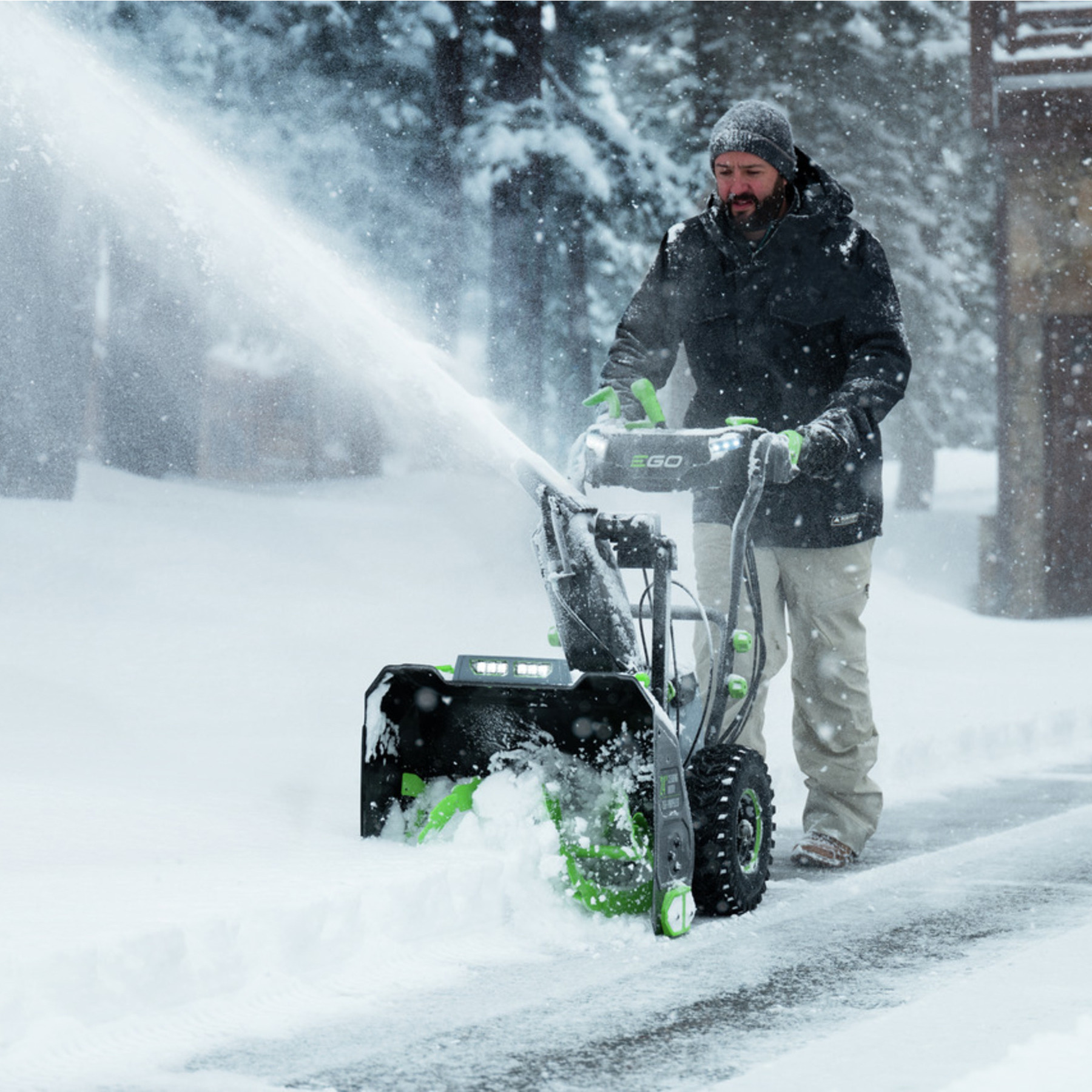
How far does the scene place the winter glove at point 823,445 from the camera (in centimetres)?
→ 432

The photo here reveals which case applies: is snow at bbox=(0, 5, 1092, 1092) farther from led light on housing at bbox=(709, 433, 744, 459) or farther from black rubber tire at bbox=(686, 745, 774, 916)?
led light on housing at bbox=(709, 433, 744, 459)

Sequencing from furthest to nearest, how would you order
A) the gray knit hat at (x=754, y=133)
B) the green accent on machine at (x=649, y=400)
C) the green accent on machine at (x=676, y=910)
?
the gray knit hat at (x=754, y=133), the green accent on machine at (x=649, y=400), the green accent on machine at (x=676, y=910)

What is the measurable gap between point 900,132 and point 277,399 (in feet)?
26.1

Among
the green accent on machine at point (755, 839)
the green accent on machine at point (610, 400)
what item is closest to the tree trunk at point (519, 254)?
the green accent on machine at point (610, 400)

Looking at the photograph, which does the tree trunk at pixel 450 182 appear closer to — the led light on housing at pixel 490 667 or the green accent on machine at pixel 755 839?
the led light on housing at pixel 490 667

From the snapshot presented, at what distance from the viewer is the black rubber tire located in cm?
393

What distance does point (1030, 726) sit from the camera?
315 inches

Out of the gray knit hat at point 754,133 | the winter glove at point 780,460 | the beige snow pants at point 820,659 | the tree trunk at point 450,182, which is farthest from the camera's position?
the tree trunk at point 450,182

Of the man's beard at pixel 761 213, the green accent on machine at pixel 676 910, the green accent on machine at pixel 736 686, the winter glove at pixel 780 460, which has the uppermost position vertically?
the man's beard at pixel 761 213

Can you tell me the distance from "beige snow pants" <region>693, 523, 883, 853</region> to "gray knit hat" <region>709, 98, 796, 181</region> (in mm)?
1073

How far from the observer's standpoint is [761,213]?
471 centimetres

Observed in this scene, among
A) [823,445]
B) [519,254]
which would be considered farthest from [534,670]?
[519,254]

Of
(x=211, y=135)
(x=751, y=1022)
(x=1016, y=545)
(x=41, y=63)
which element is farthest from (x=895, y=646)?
(x=751, y=1022)

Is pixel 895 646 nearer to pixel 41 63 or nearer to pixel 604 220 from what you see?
pixel 604 220
